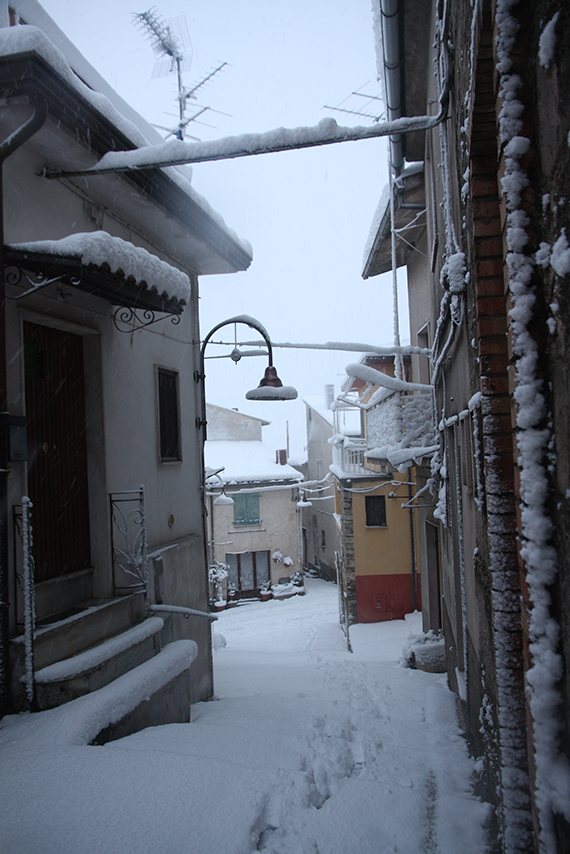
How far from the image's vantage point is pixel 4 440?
3885 millimetres

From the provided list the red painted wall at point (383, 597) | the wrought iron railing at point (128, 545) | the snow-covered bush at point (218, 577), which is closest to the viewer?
the wrought iron railing at point (128, 545)

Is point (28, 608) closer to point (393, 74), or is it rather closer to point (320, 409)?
point (393, 74)

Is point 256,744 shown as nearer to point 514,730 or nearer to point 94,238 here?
point 514,730

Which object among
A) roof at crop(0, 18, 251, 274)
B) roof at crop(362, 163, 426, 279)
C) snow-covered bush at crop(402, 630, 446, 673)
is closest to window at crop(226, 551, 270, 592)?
snow-covered bush at crop(402, 630, 446, 673)

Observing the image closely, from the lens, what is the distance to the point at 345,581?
16.8 metres

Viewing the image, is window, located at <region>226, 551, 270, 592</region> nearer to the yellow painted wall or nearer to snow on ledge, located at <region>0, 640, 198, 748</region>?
the yellow painted wall

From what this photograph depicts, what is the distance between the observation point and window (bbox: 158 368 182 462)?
689 cm

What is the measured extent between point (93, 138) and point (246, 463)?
22343 millimetres

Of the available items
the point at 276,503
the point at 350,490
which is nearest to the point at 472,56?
the point at 350,490

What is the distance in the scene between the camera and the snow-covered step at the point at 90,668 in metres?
3.67

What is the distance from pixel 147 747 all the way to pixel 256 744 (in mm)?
832

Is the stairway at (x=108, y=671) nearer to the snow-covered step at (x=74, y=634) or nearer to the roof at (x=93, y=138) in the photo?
the snow-covered step at (x=74, y=634)

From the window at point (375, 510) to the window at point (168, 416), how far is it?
423 inches

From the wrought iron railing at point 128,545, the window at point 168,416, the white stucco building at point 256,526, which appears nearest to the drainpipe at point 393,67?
the window at point 168,416
